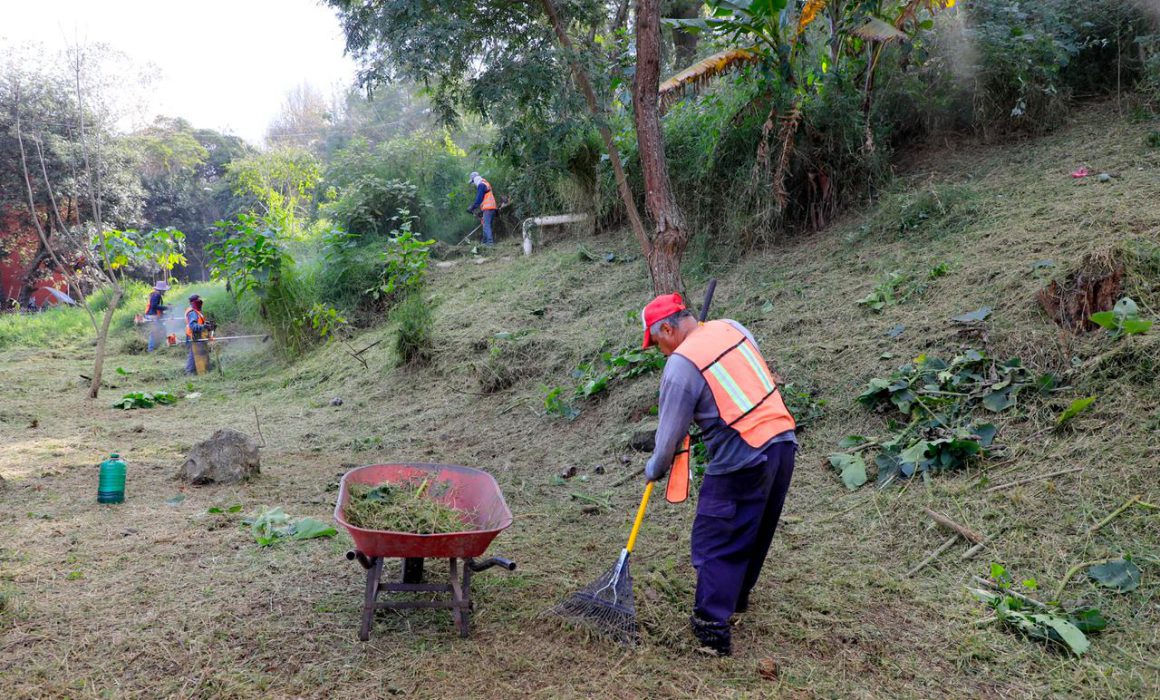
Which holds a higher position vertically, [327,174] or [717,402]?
[327,174]

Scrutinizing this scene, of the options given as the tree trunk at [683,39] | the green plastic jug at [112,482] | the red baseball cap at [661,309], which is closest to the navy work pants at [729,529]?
the red baseball cap at [661,309]

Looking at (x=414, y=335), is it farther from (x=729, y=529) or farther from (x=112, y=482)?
(x=729, y=529)

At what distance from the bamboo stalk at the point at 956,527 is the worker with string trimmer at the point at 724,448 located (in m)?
1.40

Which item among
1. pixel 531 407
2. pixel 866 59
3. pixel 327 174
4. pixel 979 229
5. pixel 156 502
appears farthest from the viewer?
pixel 327 174

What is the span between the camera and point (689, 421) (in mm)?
3350

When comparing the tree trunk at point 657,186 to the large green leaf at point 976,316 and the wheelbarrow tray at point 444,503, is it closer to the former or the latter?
the large green leaf at point 976,316

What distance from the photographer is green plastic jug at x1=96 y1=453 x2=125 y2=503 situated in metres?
5.58

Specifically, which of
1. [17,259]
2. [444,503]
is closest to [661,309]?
[444,503]

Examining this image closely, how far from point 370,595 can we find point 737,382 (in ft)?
6.30

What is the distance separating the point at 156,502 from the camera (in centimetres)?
573

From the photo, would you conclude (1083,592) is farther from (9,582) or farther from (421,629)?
(9,582)

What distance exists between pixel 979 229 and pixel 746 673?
5377 millimetres

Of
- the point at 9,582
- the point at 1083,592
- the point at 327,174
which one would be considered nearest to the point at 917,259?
the point at 1083,592

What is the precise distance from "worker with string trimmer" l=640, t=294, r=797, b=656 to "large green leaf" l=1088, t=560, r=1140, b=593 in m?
1.60
